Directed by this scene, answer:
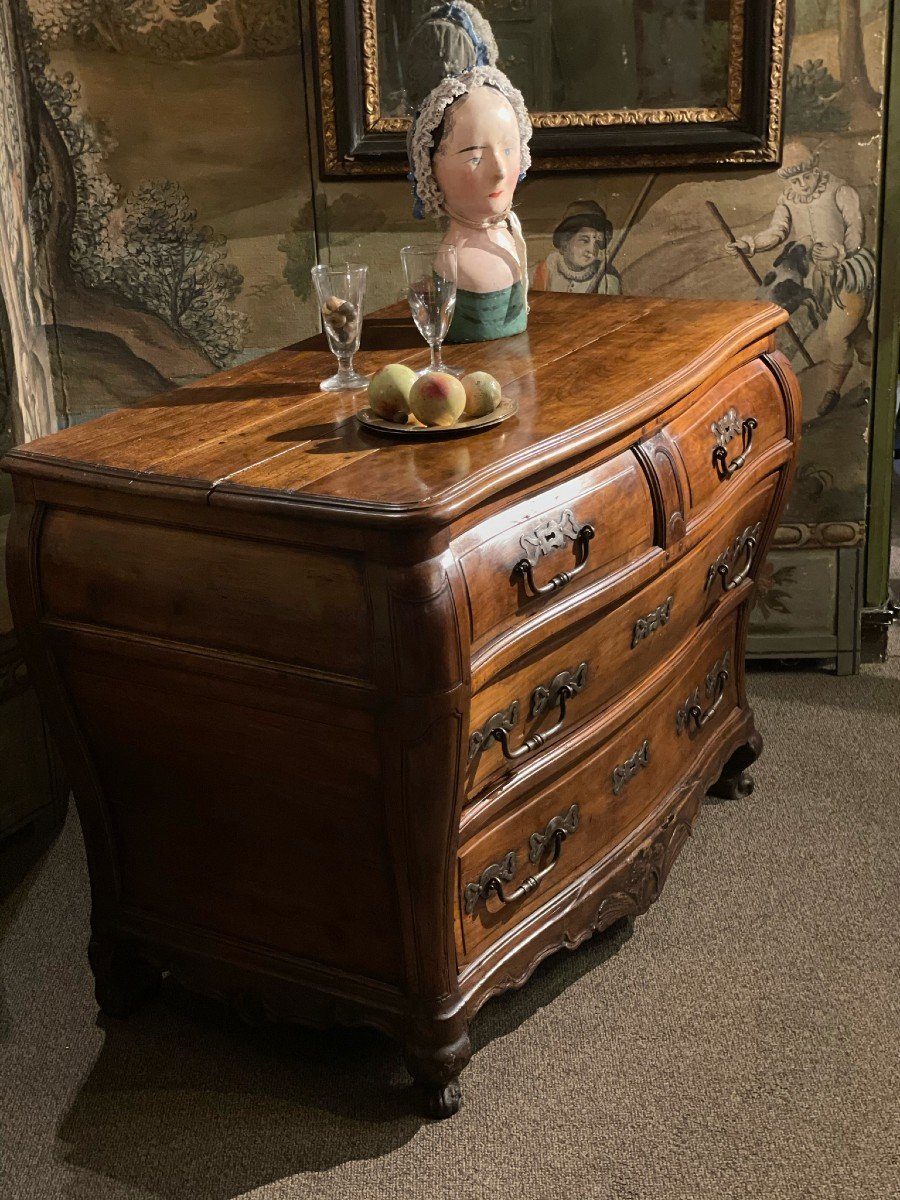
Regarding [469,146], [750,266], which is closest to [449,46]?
[469,146]

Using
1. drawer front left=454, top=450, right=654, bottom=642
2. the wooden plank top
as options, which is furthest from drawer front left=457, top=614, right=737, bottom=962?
the wooden plank top

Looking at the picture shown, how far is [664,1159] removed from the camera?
81.6 inches

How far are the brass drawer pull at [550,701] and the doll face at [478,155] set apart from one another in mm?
887

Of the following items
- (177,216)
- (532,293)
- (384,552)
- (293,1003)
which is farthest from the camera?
(177,216)

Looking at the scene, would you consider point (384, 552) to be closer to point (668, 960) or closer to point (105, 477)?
point (105, 477)

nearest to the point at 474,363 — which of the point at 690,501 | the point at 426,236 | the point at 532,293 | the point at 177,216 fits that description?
the point at 690,501

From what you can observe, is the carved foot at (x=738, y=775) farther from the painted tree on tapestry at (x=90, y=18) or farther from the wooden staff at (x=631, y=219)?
the painted tree on tapestry at (x=90, y=18)

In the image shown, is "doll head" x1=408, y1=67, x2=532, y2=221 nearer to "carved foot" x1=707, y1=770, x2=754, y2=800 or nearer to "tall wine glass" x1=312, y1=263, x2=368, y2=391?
"tall wine glass" x1=312, y1=263, x2=368, y2=391

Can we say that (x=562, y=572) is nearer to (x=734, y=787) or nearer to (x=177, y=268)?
(x=734, y=787)

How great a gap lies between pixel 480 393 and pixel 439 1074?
106 cm

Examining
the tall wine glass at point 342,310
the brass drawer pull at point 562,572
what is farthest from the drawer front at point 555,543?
the tall wine glass at point 342,310

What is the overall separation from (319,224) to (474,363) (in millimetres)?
1039

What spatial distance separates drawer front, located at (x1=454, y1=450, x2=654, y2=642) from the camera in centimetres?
186

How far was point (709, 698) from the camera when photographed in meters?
2.82
